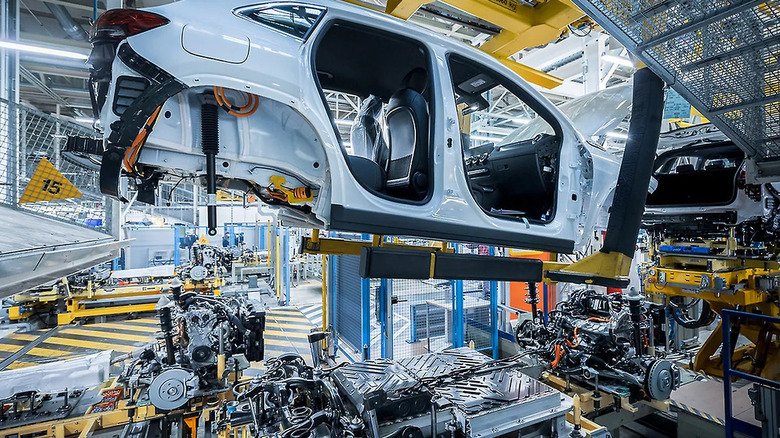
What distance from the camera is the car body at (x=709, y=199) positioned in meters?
4.71

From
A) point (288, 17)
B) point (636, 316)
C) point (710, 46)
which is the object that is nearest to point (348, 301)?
point (636, 316)

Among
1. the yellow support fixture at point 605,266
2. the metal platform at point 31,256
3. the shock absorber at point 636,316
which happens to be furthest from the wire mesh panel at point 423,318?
the metal platform at point 31,256

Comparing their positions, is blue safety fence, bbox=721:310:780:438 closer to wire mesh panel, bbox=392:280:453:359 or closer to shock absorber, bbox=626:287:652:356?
shock absorber, bbox=626:287:652:356

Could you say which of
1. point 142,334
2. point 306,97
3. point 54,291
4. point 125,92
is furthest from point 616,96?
point 54,291

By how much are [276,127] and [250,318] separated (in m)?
3.66

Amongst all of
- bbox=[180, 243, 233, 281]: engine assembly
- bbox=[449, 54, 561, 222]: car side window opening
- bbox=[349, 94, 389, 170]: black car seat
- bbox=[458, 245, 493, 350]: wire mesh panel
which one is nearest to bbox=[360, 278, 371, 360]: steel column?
bbox=[458, 245, 493, 350]: wire mesh panel

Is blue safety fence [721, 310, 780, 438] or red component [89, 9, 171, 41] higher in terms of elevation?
red component [89, 9, 171, 41]

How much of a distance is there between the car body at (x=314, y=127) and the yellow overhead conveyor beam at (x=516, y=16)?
40 cm

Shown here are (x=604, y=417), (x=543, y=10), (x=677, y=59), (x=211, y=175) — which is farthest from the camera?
(x=604, y=417)

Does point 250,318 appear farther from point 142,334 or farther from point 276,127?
point 142,334

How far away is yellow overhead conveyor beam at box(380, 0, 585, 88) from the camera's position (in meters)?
2.92

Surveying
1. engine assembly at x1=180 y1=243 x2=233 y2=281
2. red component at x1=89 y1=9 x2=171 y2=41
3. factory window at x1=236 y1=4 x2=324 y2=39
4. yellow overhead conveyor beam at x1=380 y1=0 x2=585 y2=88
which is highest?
yellow overhead conveyor beam at x1=380 y1=0 x2=585 y2=88

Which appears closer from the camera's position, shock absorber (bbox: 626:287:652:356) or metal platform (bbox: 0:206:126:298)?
metal platform (bbox: 0:206:126:298)

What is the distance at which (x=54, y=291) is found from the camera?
8.34 m
